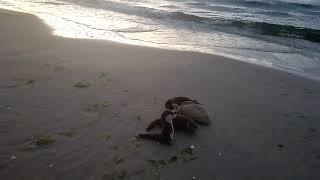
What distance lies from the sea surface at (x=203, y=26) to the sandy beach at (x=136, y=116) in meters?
1.82

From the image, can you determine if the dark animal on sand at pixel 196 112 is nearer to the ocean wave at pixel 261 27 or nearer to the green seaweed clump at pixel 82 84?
the green seaweed clump at pixel 82 84

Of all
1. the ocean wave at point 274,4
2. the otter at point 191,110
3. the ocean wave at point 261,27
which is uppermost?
the ocean wave at point 274,4

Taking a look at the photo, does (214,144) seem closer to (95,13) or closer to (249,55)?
(249,55)

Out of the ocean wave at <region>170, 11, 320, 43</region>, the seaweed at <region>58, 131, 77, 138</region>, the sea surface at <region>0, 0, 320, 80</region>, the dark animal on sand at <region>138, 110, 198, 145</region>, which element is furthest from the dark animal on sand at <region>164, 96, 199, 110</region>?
the ocean wave at <region>170, 11, 320, 43</region>

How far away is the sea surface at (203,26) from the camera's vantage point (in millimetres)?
10656

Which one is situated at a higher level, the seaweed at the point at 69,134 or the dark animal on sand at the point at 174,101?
the dark animal on sand at the point at 174,101

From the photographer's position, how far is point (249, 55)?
34.4 feet

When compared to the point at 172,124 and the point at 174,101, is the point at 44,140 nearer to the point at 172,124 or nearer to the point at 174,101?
the point at 172,124

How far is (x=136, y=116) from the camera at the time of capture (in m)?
5.54

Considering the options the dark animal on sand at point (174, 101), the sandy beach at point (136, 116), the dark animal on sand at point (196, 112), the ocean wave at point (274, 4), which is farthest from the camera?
the ocean wave at point (274, 4)

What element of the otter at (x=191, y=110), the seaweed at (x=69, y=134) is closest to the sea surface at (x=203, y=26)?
the otter at (x=191, y=110)

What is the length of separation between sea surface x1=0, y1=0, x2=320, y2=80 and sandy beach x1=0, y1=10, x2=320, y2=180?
182 centimetres

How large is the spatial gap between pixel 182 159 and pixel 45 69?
3484 millimetres

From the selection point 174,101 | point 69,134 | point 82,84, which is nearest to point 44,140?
point 69,134
